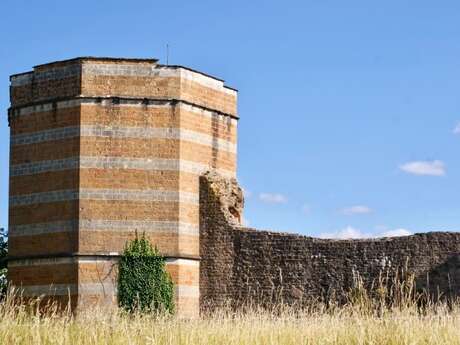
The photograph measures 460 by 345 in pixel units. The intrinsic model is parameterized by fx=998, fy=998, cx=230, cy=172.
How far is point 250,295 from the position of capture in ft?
78.2

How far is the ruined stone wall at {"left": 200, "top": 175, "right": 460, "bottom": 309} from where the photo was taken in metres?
22.2

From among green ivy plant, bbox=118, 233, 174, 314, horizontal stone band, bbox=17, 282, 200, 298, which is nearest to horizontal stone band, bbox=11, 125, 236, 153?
green ivy plant, bbox=118, 233, 174, 314

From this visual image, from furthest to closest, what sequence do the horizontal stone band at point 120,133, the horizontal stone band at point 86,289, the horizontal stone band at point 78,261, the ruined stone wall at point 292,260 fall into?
the horizontal stone band at point 120,133 < the horizontal stone band at point 78,261 < the horizontal stone band at point 86,289 < the ruined stone wall at point 292,260

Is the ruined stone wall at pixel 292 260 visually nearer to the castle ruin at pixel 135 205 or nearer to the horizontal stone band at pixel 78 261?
the castle ruin at pixel 135 205

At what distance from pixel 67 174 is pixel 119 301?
330 centimetres

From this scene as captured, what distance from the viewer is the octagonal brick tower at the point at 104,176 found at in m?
23.6

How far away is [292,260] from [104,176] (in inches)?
192

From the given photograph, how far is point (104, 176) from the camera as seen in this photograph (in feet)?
78.0

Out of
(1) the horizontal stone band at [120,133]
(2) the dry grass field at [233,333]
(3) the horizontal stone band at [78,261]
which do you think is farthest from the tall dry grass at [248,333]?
(1) the horizontal stone band at [120,133]

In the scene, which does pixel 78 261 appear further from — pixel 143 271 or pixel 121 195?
pixel 121 195

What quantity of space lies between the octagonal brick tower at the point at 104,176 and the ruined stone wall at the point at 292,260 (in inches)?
16.9

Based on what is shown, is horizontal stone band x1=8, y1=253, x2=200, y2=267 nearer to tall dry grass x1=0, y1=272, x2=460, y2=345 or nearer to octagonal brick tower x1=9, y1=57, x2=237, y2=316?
octagonal brick tower x1=9, y1=57, x2=237, y2=316

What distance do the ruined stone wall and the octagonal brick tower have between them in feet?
1.41

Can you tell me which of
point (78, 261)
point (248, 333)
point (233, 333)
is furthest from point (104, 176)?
point (248, 333)
